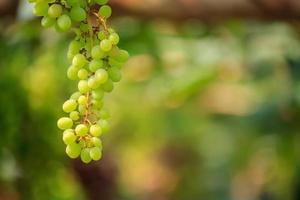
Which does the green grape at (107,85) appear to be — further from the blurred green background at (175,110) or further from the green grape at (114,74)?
the blurred green background at (175,110)

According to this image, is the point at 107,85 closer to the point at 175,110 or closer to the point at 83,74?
→ the point at 83,74

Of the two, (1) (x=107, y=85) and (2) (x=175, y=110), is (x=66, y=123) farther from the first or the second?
(2) (x=175, y=110)

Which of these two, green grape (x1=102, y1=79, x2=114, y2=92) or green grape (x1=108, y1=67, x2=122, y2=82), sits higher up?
green grape (x1=108, y1=67, x2=122, y2=82)

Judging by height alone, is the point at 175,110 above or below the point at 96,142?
above

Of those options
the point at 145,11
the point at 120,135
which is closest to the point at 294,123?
the point at 145,11

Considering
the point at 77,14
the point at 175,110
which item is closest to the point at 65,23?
the point at 77,14

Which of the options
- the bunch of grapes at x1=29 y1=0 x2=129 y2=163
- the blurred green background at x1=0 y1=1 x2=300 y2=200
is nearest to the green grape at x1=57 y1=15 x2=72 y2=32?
the bunch of grapes at x1=29 y1=0 x2=129 y2=163

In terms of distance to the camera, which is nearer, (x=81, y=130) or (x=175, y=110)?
(x=81, y=130)

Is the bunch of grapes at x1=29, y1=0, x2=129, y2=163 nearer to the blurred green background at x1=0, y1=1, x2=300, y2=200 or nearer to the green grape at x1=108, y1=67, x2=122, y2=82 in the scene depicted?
the green grape at x1=108, y1=67, x2=122, y2=82

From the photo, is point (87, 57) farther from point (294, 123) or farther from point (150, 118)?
point (150, 118)

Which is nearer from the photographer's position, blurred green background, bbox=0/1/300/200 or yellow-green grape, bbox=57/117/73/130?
yellow-green grape, bbox=57/117/73/130
